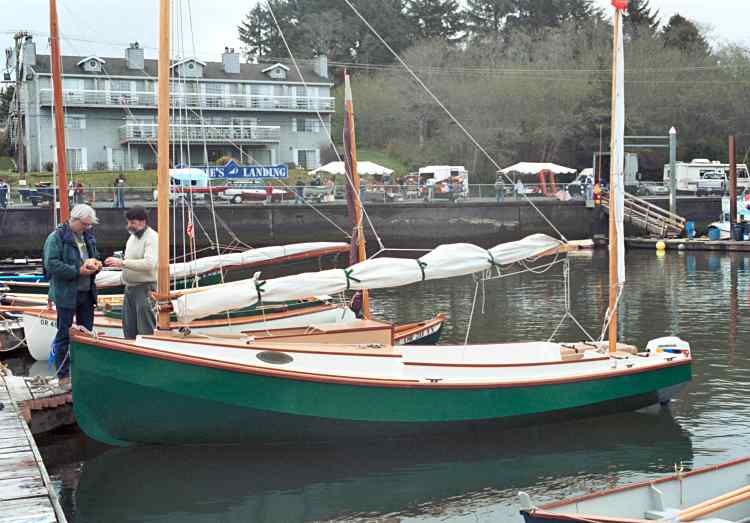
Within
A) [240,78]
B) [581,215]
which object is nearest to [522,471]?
[581,215]

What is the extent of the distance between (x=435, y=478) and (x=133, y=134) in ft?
217

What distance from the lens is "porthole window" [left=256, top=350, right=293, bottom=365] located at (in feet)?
43.6

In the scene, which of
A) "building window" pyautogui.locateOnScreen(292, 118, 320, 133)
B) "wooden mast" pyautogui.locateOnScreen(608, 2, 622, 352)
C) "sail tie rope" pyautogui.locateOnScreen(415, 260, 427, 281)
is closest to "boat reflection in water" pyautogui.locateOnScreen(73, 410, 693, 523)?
"wooden mast" pyautogui.locateOnScreen(608, 2, 622, 352)

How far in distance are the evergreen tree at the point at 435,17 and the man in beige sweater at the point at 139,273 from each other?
297ft

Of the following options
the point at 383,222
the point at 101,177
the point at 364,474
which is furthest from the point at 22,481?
the point at 101,177

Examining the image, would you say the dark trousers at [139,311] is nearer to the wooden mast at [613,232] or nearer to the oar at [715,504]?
the wooden mast at [613,232]

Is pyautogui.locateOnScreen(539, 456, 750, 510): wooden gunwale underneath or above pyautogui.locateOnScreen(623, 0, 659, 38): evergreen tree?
underneath

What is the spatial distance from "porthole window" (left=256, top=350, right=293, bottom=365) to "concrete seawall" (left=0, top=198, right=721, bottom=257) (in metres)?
33.1

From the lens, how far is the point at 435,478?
12.9 meters

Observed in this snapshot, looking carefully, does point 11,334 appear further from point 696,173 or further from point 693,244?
point 696,173

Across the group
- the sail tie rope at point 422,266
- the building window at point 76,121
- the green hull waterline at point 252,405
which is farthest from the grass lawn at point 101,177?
the green hull waterline at point 252,405

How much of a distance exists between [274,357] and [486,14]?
96228 millimetres

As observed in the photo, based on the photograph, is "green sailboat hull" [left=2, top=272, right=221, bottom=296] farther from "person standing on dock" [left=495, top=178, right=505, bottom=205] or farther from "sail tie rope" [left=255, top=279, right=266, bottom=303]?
"person standing on dock" [left=495, top=178, right=505, bottom=205]

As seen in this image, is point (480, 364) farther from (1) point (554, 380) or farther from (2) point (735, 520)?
(2) point (735, 520)
